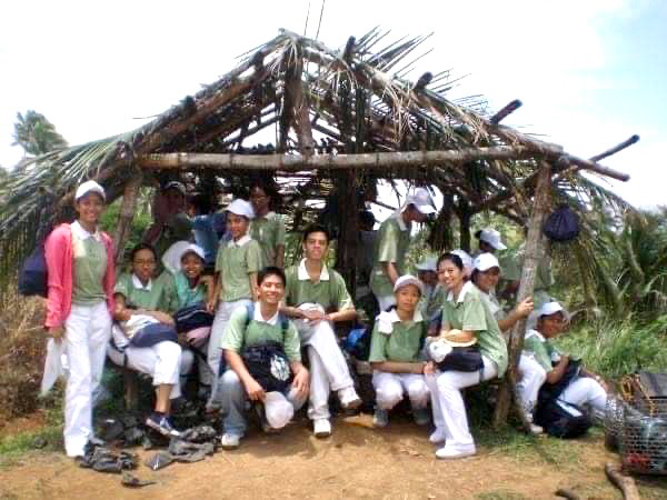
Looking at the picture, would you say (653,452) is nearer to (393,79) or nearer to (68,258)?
(393,79)

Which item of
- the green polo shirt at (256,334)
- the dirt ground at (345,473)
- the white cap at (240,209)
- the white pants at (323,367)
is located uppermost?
the white cap at (240,209)

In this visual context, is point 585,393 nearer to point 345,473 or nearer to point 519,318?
point 519,318

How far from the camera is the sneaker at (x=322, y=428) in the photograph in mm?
4941

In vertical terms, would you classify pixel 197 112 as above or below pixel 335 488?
above

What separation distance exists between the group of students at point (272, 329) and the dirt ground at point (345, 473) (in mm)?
180

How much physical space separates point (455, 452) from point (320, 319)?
1.48m

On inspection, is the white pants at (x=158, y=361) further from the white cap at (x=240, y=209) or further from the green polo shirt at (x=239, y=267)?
the white cap at (x=240, y=209)

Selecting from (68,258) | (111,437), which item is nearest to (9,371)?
(111,437)

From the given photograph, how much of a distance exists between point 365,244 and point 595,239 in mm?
2575

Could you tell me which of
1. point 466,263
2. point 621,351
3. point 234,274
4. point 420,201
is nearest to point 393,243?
point 420,201

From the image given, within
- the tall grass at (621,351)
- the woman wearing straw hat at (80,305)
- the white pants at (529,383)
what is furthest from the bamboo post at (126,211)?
the tall grass at (621,351)

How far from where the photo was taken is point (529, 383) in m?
5.33

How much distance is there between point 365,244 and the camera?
7.46m

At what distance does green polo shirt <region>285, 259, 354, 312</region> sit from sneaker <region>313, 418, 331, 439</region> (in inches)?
38.4
